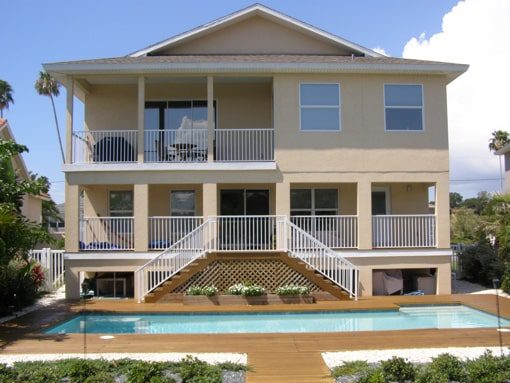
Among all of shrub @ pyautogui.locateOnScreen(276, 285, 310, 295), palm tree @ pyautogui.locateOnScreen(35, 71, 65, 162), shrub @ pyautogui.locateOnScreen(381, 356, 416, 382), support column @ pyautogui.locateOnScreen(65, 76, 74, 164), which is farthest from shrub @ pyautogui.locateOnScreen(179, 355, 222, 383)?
palm tree @ pyautogui.locateOnScreen(35, 71, 65, 162)

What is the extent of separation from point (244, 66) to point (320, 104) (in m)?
2.89

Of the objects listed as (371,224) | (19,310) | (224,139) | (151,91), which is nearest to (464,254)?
(371,224)

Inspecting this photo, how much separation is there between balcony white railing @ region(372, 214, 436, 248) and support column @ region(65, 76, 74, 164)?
409 inches

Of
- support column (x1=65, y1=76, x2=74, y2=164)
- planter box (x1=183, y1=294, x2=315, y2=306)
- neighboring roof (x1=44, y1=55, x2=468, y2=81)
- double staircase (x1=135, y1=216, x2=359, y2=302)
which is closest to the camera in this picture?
planter box (x1=183, y1=294, x2=315, y2=306)

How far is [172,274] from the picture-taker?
16359 millimetres

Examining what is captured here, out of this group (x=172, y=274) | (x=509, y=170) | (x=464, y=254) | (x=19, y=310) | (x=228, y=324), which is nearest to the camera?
(x=228, y=324)

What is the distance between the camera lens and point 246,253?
54.6ft

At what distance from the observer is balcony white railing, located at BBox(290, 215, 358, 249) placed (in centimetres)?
1819

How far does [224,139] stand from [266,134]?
5.27ft

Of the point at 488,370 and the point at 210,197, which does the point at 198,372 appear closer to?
the point at 488,370

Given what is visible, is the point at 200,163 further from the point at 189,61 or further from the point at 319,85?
the point at 319,85

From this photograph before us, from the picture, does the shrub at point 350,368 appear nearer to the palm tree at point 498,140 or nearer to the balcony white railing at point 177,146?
the balcony white railing at point 177,146

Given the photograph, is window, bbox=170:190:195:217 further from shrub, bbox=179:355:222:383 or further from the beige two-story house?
shrub, bbox=179:355:222:383

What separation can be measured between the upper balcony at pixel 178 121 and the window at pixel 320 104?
4.63 ft
